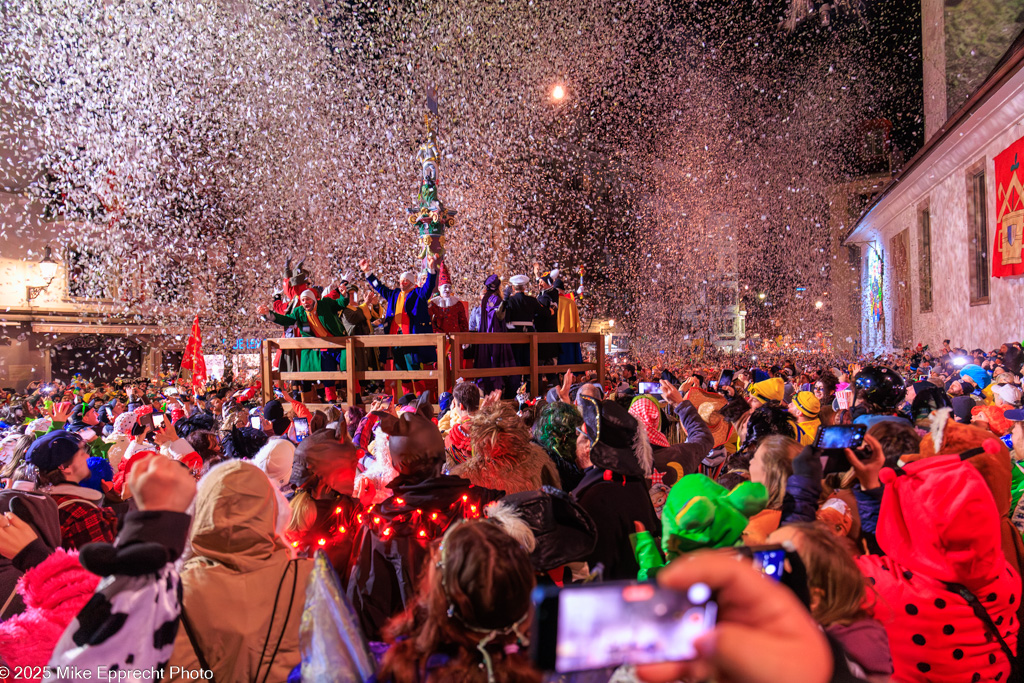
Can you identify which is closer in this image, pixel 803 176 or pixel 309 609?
pixel 309 609

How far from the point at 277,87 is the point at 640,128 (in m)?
15.6

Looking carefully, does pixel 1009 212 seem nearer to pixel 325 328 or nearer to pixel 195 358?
pixel 325 328

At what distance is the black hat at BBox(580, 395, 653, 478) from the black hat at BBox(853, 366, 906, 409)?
2762mm

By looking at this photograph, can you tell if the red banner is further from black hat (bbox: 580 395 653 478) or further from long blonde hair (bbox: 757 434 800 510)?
black hat (bbox: 580 395 653 478)

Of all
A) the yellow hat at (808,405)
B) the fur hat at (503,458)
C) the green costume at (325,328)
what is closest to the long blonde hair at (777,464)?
the fur hat at (503,458)

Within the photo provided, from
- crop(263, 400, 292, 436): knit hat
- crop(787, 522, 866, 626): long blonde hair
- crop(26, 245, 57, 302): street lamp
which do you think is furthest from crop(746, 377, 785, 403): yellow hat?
crop(26, 245, 57, 302): street lamp

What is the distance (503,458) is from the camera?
3133 mm

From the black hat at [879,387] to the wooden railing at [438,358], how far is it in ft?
12.2

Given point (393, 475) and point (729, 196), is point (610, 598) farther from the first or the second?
point (729, 196)

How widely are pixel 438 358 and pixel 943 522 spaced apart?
16.7 ft

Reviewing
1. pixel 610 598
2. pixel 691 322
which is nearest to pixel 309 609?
pixel 610 598

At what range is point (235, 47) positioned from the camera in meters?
16.9

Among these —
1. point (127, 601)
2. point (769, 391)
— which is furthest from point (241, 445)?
point (769, 391)

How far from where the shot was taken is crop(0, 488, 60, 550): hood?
8.12 ft
